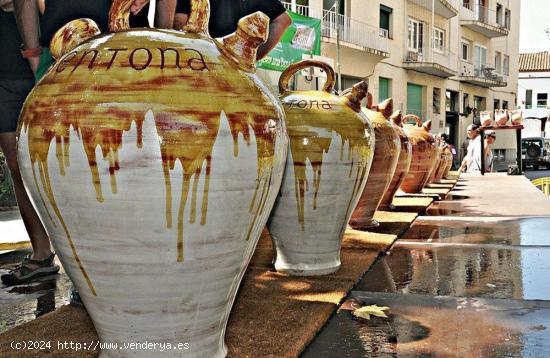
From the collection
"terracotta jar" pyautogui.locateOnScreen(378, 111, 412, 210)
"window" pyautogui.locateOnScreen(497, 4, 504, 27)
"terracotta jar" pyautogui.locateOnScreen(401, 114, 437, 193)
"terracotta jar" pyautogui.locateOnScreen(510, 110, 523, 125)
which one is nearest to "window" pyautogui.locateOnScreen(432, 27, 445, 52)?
"window" pyautogui.locateOnScreen(497, 4, 504, 27)

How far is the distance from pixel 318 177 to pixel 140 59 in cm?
146

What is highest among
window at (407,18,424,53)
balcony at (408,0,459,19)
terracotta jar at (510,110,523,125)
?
balcony at (408,0,459,19)

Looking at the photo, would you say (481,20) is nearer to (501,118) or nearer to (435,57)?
(435,57)

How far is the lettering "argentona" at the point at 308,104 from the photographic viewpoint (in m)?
3.00

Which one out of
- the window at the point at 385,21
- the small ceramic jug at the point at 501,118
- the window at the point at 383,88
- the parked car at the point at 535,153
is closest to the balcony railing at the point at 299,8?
the window at the point at 385,21

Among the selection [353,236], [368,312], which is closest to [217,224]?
[368,312]

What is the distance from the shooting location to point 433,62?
23453 mm

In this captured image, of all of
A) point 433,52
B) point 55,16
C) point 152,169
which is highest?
point 433,52

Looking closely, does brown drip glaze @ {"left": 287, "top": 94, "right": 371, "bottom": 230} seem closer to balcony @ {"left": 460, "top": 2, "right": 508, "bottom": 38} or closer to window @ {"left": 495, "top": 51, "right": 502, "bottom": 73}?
balcony @ {"left": 460, "top": 2, "right": 508, "bottom": 38}

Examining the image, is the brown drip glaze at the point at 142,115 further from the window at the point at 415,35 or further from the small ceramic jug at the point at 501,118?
the window at the point at 415,35

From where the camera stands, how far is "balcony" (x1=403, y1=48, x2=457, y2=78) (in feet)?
75.0

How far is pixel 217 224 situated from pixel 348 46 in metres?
16.8

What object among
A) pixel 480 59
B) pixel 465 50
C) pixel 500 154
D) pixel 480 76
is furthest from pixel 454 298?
pixel 500 154

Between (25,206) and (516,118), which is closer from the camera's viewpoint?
(25,206)
